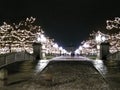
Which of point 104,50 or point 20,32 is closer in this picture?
point 104,50

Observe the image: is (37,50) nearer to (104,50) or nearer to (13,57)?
(104,50)

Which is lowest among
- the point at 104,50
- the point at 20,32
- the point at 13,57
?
the point at 13,57

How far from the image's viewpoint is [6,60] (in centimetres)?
2789

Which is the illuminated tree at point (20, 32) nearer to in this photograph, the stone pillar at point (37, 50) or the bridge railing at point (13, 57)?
the stone pillar at point (37, 50)

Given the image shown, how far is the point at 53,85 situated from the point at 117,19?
104692mm

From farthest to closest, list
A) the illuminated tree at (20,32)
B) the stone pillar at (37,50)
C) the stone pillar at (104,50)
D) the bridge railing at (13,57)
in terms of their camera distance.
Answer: the illuminated tree at (20,32) < the stone pillar at (37,50) < the stone pillar at (104,50) < the bridge railing at (13,57)

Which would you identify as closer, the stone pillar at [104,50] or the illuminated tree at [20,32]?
the stone pillar at [104,50]

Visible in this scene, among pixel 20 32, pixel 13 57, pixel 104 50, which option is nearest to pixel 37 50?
pixel 104 50

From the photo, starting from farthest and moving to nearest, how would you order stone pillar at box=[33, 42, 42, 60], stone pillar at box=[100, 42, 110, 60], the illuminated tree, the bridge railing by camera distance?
the illuminated tree → stone pillar at box=[33, 42, 42, 60] → stone pillar at box=[100, 42, 110, 60] → the bridge railing

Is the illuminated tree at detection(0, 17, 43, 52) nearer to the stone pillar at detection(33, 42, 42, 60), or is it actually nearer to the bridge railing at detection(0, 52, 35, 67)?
the stone pillar at detection(33, 42, 42, 60)

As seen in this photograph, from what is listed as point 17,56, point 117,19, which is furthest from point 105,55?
point 117,19

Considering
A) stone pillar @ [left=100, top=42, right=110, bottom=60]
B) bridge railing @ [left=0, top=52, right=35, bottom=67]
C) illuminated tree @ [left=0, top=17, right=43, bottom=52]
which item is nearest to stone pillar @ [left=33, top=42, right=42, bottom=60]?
bridge railing @ [left=0, top=52, right=35, bottom=67]

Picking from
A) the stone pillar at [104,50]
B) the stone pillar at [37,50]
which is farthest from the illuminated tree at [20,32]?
the stone pillar at [104,50]

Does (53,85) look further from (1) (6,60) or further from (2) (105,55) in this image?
(2) (105,55)
